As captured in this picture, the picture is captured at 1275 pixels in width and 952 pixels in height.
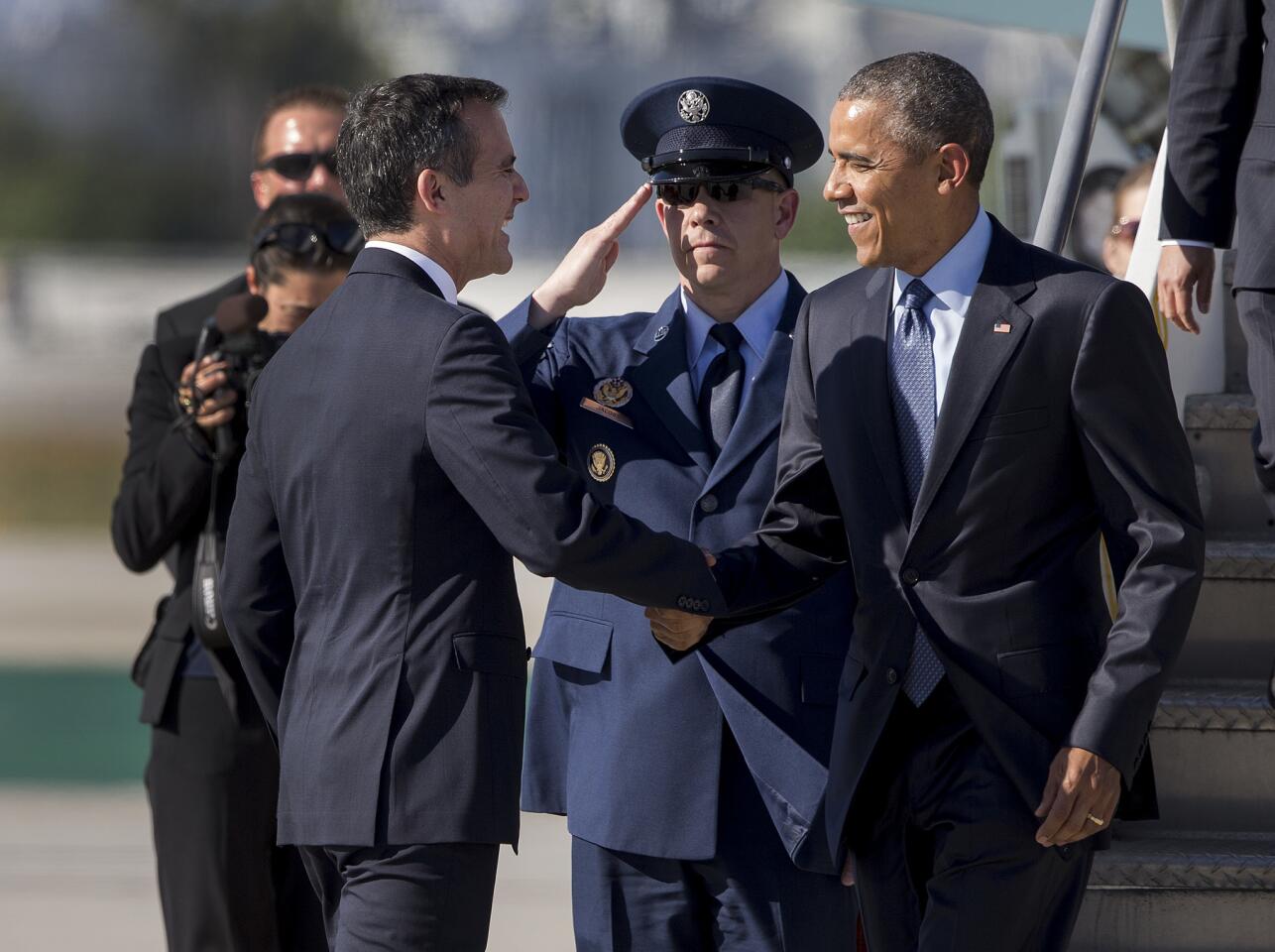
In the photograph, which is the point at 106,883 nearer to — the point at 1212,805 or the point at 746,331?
the point at 746,331

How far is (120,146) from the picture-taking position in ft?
77.6

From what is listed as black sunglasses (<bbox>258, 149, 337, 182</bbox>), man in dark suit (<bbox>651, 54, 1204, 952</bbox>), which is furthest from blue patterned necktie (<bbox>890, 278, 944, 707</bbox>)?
black sunglasses (<bbox>258, 149, 337, 182</bbox>)

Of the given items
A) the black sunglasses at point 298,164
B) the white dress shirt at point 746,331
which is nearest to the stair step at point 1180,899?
the white dress shirt at point 746,331

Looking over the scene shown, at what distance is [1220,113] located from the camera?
2.70 m

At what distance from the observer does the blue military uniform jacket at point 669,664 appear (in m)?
2.71

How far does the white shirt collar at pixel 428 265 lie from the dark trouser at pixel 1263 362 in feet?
3.68

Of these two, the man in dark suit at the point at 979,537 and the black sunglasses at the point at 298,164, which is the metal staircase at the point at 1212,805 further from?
the black sunglasses at the point at 298,164

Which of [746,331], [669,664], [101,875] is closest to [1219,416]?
[746,331]

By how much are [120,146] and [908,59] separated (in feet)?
74.5

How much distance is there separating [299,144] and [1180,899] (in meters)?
2.45

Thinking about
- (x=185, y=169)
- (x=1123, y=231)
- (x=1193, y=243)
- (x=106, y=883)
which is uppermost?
(x=185, y=169)

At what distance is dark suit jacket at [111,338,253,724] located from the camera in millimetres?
3527

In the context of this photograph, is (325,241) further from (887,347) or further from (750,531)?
(887,347)

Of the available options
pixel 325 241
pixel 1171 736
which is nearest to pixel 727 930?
pixel 1171 736
